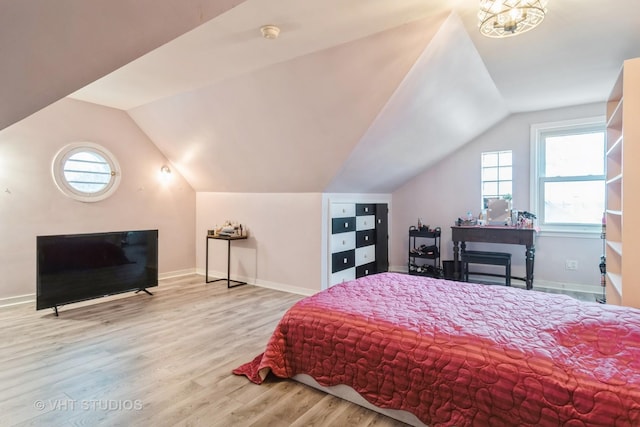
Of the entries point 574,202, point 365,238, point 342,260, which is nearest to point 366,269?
point 365,238

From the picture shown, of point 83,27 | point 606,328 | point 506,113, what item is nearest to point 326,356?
point 606,328

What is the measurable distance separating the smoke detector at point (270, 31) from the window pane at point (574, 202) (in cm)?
405

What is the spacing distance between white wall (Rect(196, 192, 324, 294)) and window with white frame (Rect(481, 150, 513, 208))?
8.19 ft

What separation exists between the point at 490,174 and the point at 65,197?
5.56 metres

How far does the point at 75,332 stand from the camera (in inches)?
120

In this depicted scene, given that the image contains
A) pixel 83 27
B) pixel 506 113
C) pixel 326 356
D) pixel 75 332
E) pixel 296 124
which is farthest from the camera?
pixel 506 113

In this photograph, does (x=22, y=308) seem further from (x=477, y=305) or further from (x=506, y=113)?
(x=506, y=113)

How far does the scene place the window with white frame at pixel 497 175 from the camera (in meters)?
4.77

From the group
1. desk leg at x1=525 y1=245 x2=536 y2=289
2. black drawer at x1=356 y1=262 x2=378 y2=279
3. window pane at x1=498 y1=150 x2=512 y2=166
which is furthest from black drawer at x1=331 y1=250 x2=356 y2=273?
window pane at x1=498 y1=150 x2=512 y2=166

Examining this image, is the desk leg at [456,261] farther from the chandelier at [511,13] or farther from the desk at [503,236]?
the chandelier at [511,13]

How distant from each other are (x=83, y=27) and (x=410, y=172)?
444 cm

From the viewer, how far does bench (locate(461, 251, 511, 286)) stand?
4.35 meters

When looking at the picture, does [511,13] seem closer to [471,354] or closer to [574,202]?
[471,354]

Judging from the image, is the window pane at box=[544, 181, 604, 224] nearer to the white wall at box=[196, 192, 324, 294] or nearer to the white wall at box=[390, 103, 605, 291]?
the white wall at box=[390, 103, 605, 291]
